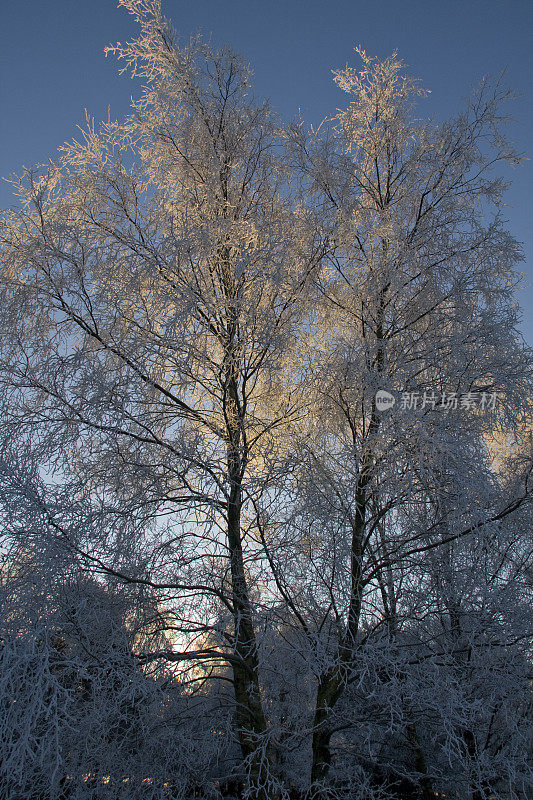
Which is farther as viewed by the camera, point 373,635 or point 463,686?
point 373,635

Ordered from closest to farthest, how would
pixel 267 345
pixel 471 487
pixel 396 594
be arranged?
pixel 471 487 < pixel 396 594 < pixel 267 345

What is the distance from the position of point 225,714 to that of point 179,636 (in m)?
0.98

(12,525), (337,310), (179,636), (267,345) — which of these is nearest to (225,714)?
(179,636)

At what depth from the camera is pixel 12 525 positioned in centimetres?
389

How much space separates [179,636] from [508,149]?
18.8 ft

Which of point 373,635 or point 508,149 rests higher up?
point 508,149

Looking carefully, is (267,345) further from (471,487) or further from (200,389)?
(471,487)

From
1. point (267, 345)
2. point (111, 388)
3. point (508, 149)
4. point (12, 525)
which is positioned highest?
point (508, 149)

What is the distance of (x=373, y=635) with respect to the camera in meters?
4.45

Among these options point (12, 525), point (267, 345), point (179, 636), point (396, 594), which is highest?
point (267, 345)

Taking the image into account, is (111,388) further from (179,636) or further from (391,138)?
(391,138)

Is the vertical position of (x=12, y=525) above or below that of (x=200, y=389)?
below

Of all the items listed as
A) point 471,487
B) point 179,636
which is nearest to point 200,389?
point 179,636

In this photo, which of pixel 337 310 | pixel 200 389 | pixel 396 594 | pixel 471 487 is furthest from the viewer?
pixel 337 310
